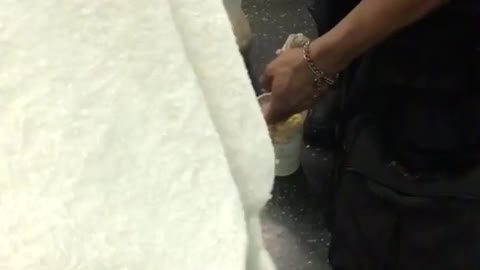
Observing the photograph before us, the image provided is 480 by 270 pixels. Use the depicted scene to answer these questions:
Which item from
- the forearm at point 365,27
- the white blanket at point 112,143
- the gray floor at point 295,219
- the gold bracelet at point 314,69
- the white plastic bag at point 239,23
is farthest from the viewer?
the white plastic bag at point 239,23

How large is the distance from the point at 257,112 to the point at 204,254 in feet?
0.34

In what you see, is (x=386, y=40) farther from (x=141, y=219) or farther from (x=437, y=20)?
(x=141, y=219)

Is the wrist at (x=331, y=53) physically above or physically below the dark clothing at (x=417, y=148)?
above

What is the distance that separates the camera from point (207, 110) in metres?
0.49

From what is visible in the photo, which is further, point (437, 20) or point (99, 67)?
point (437, 20)

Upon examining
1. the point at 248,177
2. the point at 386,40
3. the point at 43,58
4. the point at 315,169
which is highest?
the point at 43,58

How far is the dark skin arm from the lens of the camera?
2.93 feet

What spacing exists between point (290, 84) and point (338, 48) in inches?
3.6

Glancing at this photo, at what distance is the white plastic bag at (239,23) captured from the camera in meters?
1.30

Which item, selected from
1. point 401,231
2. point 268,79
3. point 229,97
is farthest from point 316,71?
point 229,97

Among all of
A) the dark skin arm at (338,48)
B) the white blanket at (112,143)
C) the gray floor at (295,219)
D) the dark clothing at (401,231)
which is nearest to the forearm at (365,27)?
the dark skin arm at (338,48)

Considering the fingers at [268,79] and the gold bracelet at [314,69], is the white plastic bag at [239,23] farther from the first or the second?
the gold bracelet at [314,69]

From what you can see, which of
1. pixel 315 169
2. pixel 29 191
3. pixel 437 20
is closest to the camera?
pixel 29 191

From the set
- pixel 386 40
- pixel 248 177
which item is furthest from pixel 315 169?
pixel 248 177
